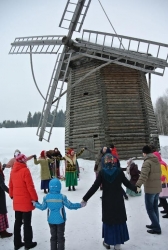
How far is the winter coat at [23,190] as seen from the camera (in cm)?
378

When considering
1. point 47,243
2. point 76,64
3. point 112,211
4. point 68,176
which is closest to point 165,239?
point 112,211

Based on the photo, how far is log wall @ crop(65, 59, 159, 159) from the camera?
13320mm

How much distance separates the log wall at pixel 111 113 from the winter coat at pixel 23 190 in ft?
31.0

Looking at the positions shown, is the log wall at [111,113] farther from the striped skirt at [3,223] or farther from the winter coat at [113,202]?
the winter coat at [113,202]

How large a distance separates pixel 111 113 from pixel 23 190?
10.2 m

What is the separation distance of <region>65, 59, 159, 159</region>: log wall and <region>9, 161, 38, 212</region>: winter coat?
9434mm

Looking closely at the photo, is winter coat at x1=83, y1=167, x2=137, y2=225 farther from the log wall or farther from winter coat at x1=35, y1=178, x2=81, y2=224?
the log wall

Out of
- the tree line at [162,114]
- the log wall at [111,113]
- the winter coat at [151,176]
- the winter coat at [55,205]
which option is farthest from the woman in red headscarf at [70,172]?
the tree line at [162,114]

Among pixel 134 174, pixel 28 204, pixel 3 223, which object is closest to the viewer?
pixel 28 204

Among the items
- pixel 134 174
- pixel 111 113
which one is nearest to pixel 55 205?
pixel 134 174

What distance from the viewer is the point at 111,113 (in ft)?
44.2

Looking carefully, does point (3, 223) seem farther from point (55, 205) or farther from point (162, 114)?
point (162, 114)

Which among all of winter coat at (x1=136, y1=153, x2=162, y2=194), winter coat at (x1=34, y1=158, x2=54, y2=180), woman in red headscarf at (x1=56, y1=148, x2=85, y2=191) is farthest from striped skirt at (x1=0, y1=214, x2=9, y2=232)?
woman in red headscarf at (x1=56, y1=148, x2=85, y2=191)

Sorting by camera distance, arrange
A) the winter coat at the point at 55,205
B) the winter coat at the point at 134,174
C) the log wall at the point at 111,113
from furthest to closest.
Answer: the log wall at the point at 111,113, the winter coat at the point at 134,174, the winter coat at the point at 55,205
